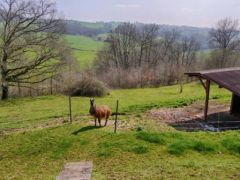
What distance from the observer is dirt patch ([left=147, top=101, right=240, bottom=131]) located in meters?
20.5

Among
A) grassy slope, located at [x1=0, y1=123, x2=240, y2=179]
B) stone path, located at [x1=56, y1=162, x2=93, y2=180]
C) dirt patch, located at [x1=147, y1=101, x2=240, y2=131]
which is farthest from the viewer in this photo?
dirt patch, located at [x1=147, y1=101, x2=240, y2=131]

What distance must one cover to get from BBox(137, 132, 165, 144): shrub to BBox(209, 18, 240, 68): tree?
56.8 metres

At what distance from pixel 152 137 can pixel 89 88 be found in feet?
75.2

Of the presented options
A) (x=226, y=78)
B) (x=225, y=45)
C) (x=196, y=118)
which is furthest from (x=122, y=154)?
(x=225, y=45)

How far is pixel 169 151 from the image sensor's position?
14766 millimetres

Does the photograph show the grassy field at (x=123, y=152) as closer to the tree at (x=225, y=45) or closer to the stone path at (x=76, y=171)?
the stone path at (x=76, y=171)

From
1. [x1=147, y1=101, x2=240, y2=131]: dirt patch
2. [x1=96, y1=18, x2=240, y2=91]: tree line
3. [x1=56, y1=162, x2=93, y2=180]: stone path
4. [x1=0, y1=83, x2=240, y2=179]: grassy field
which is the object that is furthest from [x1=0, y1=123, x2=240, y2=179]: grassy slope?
[x1=96, y1=18, x2=240, y2=91]: tree line

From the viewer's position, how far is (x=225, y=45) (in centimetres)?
7412

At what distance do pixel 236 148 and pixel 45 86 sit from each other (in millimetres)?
31946

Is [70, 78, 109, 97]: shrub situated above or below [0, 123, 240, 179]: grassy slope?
below

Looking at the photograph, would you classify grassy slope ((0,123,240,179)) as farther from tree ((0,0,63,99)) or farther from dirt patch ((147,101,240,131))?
tree ((0,0,63,99))

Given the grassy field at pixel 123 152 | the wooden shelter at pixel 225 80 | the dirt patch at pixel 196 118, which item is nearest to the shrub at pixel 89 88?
the dirt patch at pixel 196 118

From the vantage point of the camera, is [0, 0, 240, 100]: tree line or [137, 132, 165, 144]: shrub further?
[0, 0, 240, 100]: tree line

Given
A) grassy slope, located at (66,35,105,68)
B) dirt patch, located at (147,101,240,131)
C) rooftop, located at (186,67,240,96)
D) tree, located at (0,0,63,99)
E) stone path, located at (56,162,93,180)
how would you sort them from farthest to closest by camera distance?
grassy slope, located at (66,35,105,68) → tree, located at (0,0,63,99) → rooftop, located at (186,67,240,96) → dirt patch, located at (147,101,240,131) → stone path, located at (56,162,93,180)
